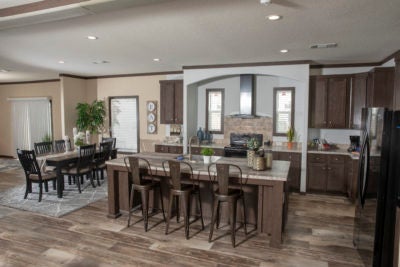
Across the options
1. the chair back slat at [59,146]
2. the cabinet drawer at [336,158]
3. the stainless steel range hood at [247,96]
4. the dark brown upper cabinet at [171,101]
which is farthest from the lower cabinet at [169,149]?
the cabinet drawer at [336,158]

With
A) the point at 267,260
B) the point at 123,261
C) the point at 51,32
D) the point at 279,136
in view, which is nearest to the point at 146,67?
the point at 51,32

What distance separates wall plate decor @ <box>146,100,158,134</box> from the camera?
23.9 feet

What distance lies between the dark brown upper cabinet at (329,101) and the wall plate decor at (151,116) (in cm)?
392

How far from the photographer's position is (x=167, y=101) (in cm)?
671

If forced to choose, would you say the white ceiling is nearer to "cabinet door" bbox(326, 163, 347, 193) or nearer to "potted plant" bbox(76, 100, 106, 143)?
"potted plant" bbox(76, 100, 106, 143)

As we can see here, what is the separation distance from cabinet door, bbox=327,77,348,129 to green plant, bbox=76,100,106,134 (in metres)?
5.90

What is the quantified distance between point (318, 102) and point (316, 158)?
1177 millimetres

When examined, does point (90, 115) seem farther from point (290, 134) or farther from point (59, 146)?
point (290, 134)

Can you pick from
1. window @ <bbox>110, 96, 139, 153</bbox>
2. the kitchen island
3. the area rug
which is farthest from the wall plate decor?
the kitchen island

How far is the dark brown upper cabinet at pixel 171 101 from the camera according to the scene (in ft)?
21.6

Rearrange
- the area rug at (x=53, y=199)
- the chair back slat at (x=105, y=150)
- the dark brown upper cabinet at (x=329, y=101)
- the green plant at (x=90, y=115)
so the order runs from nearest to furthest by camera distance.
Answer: the area rug at (x=53, y=199), the dark brown upper cabinet at (x=329, y=101), the chair back slat at (x=105, y=150), the green plant at (x=90, y=115)

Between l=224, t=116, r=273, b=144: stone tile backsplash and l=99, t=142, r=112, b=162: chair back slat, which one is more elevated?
l=224, t=116, r=273, b=144: stone tile backsplash

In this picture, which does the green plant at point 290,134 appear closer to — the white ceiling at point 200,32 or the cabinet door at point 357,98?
the cabinet door at point 357,98

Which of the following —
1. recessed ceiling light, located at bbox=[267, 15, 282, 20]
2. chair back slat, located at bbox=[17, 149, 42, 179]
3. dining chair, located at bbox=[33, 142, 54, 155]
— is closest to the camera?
recessed ceiling light, located at bbox=[267, 15, 282, 20]
